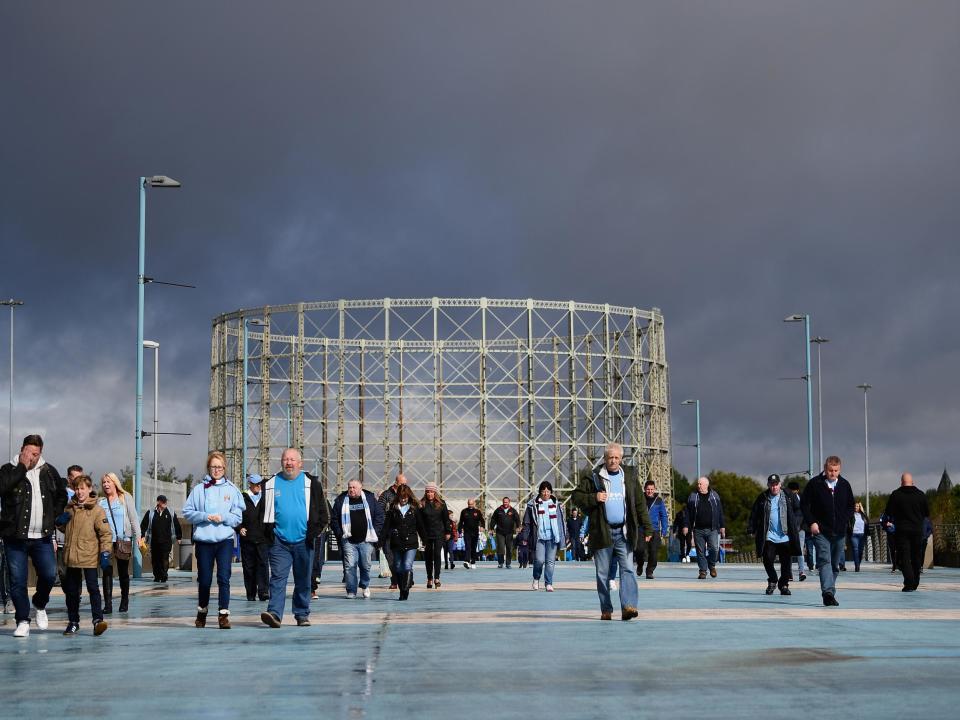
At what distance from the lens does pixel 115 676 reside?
10.2 metres

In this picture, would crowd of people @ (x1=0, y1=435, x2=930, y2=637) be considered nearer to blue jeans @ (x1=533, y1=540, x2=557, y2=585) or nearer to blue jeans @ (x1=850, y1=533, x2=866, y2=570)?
blue jeans @ (x1=533, y1=540, x2=557, y2=585)

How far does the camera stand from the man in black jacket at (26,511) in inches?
544

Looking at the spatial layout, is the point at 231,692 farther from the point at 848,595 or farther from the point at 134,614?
A: the point at 848,595

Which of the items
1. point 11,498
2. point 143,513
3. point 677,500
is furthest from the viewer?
point 677,500

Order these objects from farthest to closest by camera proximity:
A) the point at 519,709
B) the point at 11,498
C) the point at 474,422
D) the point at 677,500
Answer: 1. the point at 677,500
2. the point at 474,422
3. the point at 11,498
4. the point at 519,709

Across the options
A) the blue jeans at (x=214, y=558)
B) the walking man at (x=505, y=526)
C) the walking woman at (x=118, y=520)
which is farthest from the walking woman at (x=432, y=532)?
the walking man at (x=505, y=526)

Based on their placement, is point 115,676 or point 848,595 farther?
point 848,595

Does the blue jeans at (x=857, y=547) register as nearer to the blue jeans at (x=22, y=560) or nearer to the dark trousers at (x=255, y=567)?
the dark trousers at (x=255, y=567)

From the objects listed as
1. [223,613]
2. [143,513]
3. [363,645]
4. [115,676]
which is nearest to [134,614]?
[223,613]

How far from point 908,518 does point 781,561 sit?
238cm

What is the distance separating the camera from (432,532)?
960 inches

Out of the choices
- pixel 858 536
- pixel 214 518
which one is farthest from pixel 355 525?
pixel 858 536

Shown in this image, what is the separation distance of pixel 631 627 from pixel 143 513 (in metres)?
22.9

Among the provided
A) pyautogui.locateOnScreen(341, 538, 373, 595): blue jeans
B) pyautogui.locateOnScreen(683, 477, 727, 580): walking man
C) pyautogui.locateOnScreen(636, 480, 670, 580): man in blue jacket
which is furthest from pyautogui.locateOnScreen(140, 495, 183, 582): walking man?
pyautogui.locateOnScreen(683, 477, 727, 580): walking man
